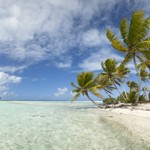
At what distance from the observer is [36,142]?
648 cm

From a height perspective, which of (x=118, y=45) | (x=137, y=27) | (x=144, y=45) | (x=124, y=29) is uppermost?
(x=124, y=29)

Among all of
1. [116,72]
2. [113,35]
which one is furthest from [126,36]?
[116,72]

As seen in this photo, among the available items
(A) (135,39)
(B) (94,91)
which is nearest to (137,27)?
Answer: (A) (135,39)

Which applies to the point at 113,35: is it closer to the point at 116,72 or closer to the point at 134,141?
the point at 116,72

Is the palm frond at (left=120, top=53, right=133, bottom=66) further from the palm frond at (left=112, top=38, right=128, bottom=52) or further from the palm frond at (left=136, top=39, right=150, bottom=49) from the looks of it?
the palm frond at (left=136, top=39, right=150, bottom=49)

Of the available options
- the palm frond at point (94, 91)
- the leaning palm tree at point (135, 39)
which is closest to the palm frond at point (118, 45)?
the leaning palm tree at point (135, 39)

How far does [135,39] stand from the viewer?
1675 centimetres

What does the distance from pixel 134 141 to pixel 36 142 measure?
333 centimetres

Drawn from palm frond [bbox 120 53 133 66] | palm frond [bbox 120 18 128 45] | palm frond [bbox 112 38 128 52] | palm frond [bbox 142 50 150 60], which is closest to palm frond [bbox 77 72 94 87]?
palm frond [bbox 120 53 133 66]

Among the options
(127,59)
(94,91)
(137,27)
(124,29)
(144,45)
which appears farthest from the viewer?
(94,91)

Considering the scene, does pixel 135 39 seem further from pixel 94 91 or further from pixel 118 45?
pixel 94 91

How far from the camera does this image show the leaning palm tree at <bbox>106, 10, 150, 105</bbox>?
54.0ft

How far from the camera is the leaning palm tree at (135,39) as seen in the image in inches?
648

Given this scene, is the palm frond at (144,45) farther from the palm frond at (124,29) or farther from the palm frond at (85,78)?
the palm frond at (85,78)
